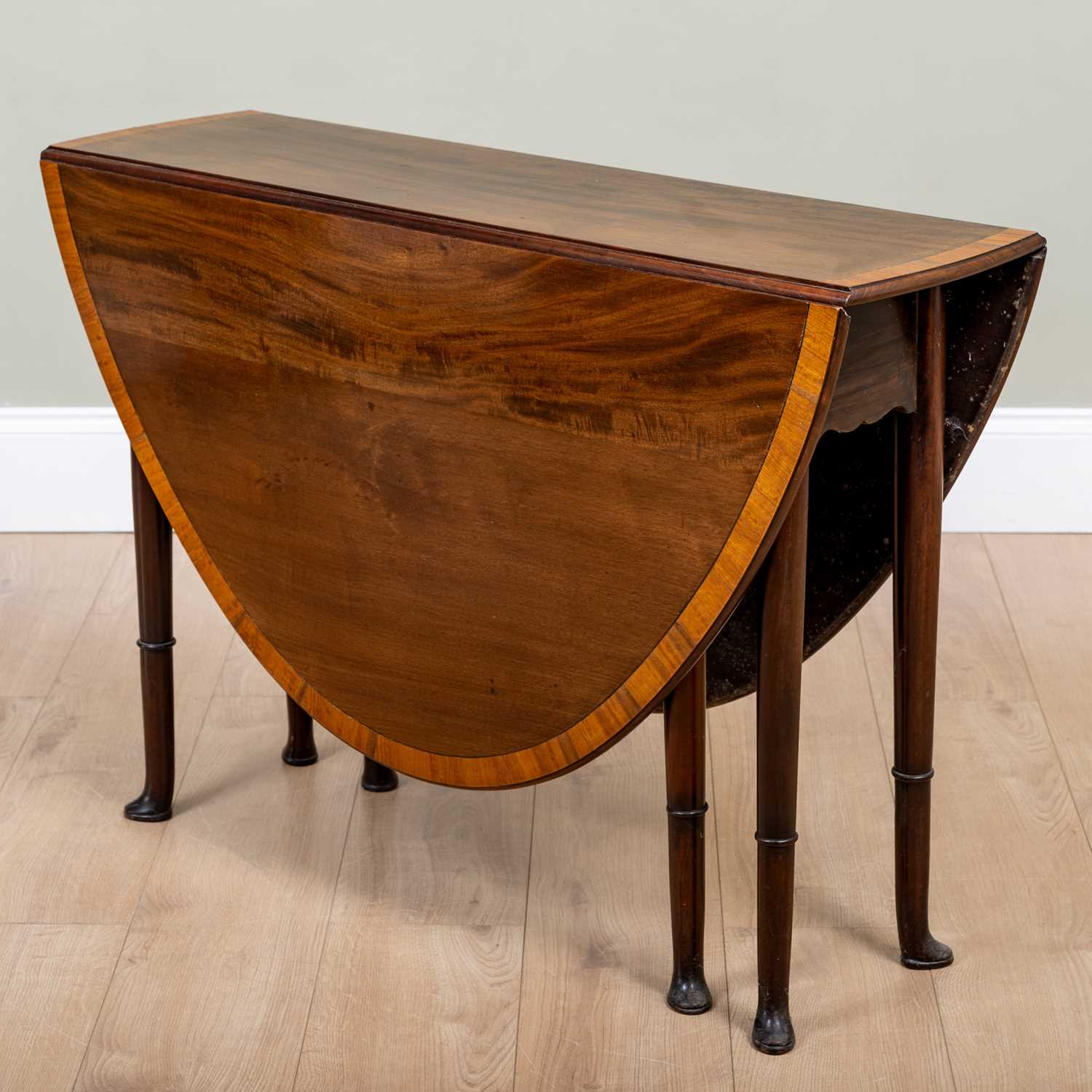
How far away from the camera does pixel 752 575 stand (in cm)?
138

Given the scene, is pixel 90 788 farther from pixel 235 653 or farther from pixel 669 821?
pixel 669 821

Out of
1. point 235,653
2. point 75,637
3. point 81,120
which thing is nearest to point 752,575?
point 235,653

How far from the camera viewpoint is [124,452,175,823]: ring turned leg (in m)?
1.86

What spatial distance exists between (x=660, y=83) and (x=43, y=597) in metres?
1.32

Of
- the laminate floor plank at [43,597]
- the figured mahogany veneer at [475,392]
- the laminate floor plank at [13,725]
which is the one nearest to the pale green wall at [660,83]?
the laminate floor plank at [43,597]

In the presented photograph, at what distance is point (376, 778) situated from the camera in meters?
2.05

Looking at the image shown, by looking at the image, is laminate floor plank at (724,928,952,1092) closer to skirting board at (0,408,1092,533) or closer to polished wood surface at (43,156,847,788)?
polished wood surface at (43,156,847,788)

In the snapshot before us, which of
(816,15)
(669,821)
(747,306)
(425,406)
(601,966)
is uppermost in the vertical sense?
(816,15)

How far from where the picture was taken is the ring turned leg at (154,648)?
1.86 m

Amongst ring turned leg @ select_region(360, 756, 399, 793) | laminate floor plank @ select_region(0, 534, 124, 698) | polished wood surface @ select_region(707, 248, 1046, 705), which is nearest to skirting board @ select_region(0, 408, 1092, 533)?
laminate floor plank @ select_region(0, 534, 124, 698)

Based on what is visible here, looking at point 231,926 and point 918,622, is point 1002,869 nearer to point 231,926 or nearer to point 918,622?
point 918,622

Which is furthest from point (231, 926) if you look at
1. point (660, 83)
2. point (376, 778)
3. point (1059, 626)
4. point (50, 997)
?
point (660, 83)

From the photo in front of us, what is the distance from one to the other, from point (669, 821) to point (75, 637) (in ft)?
4.09

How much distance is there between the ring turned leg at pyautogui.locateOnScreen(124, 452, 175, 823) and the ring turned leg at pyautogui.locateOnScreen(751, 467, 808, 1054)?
761 millimetres
